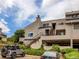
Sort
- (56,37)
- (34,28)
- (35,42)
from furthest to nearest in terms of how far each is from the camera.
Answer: (34,28) → (35,42) → (56,37)

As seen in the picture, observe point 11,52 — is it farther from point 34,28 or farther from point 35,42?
point 34,28

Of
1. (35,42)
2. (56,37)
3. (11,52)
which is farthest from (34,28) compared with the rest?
(11,52)

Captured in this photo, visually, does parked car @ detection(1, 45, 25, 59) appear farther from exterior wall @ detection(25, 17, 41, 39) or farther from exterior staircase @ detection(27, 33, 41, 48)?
exterior wall @ detection(25, 17, 41, 39)

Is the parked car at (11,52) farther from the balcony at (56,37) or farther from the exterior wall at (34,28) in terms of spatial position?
the exterior wall at (34,28)

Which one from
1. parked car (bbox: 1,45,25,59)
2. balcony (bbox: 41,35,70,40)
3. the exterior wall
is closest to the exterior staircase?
balcony (bbox: 41,35,70,40)

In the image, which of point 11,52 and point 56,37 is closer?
point 11,52

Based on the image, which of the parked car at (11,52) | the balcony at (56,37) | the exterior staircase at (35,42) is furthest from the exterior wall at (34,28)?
the parked car at (11,52)

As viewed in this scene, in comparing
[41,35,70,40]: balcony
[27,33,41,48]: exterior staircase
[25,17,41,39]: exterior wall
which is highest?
[25,17,41,39]: exterior wall

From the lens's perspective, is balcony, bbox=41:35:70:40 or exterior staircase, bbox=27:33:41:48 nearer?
balcony, bbox=41:35:70:40

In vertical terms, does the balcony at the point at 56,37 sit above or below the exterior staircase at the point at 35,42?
above

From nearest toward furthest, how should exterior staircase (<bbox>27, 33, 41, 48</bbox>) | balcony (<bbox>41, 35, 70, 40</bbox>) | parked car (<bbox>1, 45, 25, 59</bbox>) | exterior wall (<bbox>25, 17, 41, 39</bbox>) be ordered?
parked car (<bbox>1, 45, 25, 59</bbox>)
balcony (<bbox>41, 35, 70, 40</bbox>)
exterior staircase (<bbox>27, 33, 41, 48</bbox>)
exterior wall (<bbox>25, 17, 41, 39</bbox>)

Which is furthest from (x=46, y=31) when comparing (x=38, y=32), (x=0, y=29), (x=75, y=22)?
(x=0, y=29)

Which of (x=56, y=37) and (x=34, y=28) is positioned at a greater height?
(x=34, y=28)

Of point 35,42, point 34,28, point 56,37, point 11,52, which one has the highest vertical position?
point 34,28
